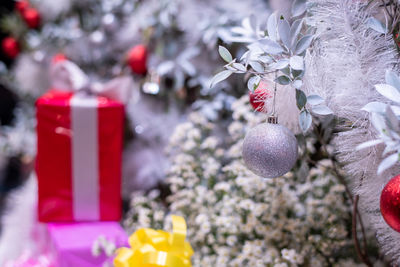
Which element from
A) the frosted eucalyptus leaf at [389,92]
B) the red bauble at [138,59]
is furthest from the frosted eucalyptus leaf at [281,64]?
the red bauble at [138,59]

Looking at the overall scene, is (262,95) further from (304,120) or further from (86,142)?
(86,142)

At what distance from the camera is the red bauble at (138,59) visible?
1335 mm

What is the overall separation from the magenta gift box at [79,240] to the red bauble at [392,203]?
26.8 inches

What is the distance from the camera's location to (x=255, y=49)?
64 cm

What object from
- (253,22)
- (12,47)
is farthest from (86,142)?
(12,47)

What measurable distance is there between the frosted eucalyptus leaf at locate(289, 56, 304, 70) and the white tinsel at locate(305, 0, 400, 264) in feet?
0.23

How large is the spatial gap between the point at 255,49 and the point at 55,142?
0.71 metres

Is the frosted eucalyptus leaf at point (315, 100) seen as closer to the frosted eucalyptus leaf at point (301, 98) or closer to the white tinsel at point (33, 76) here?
the frosted eucalyptus leaf at point (301, 98)

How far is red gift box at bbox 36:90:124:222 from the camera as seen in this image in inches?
44.3

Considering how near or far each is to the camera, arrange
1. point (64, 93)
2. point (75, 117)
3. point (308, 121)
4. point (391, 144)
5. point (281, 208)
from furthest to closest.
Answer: point (64, 93), point (75, 117), point (281, 208), point (308, 121), point (391, 144)

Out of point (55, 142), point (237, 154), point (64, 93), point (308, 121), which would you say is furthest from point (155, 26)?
point (308, 121)

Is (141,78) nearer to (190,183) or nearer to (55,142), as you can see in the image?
(55,142)

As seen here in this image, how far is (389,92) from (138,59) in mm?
967

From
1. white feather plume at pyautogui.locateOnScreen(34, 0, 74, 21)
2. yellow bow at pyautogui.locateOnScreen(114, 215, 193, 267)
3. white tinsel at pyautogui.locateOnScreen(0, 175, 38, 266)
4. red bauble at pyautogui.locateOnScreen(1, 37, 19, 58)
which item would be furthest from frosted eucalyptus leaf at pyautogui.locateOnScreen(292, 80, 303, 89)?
red bauble at pyautogui.locateOnScreen(1, 37, 19, 58)
